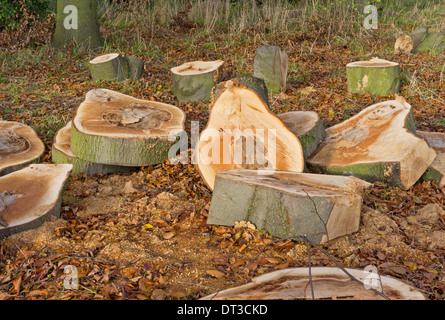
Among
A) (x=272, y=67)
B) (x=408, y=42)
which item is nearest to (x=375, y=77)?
(x=272, y=67)

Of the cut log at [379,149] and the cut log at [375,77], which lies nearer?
the cut log at [379,149]

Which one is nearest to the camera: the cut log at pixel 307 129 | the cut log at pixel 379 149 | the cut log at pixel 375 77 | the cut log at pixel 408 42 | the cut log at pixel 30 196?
the cut log at pixel 30 196

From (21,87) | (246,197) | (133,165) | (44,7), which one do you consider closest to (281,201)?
(246,197)

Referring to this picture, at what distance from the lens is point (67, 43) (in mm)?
8180

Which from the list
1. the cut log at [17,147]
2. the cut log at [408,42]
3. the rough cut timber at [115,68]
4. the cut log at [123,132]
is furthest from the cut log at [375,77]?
the cut log at [17,147]

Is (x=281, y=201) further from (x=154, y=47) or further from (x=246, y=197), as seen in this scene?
(x=154, y=47)

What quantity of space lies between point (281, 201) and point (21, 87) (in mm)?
4911

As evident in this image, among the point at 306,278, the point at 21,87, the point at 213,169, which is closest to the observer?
the point at 306,278

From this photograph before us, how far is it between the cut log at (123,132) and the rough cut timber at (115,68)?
204 cm

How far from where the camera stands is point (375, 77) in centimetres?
588

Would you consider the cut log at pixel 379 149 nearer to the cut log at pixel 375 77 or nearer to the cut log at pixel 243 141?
the cut log at pixel 243 141

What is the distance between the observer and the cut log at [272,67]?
19.7 ft

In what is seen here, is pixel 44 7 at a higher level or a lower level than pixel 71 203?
higher

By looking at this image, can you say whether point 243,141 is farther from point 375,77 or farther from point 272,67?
point 375,77
